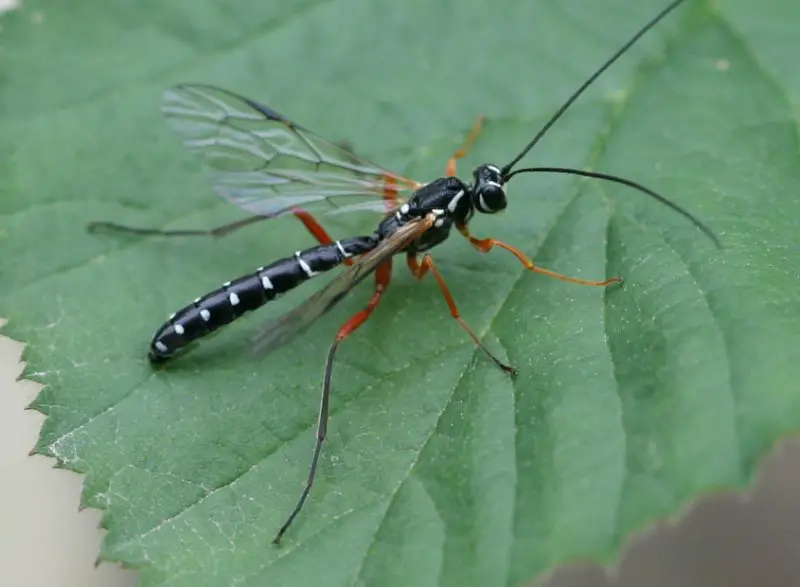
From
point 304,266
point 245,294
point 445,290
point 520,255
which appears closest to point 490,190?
point 520,255

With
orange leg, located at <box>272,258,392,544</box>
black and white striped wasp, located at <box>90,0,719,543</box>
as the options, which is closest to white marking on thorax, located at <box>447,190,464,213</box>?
black and white striped wasp, located at <box>90,0,719,543</box>

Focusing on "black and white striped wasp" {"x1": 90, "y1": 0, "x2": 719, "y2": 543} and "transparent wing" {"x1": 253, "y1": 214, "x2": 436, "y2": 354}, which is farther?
"black and white striped wasp" {"x1": 90, "y1": 0, "x2": 719, "y2": 543}

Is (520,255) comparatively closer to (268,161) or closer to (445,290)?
(445,290)

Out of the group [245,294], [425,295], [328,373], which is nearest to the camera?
[328,373]

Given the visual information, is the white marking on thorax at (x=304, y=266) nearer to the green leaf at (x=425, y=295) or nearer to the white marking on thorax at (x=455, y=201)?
the green leaf at (x=425, y=295)

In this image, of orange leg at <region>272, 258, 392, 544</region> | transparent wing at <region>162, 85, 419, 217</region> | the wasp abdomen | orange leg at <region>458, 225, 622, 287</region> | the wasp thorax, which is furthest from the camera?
transparent wing at <region>162, 85, 419, 217</region>

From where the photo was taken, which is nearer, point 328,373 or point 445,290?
point 328,373

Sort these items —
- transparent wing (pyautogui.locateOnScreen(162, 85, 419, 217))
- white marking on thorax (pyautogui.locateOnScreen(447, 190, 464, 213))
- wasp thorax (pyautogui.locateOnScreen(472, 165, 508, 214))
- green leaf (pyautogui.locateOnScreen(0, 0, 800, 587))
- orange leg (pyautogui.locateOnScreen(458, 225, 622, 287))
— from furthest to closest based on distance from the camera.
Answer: transparent wing (pyautogui.locateOnScreen(162, 85, 419, 217)) → white marking on thorax (pyautogui.locateOnScreen(447, 190, 464, 213)) → wasp thorax (pyautogui.locateOnScreen(472, 165, 508, 214)) → orange leg (pyautogui.locateOnScreen(458, 225, 622, 287)) → green leaf (pyautogui.locateOnScreen(0, 0, 800, 587))

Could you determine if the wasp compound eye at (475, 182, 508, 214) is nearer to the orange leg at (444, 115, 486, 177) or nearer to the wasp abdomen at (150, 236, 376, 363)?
the orange leg at (444, 115, 486, 177)

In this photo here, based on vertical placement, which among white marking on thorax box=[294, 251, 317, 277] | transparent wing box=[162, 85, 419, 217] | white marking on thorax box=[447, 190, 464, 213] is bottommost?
white marking on thorax box=[447, 190, 464, 213]
